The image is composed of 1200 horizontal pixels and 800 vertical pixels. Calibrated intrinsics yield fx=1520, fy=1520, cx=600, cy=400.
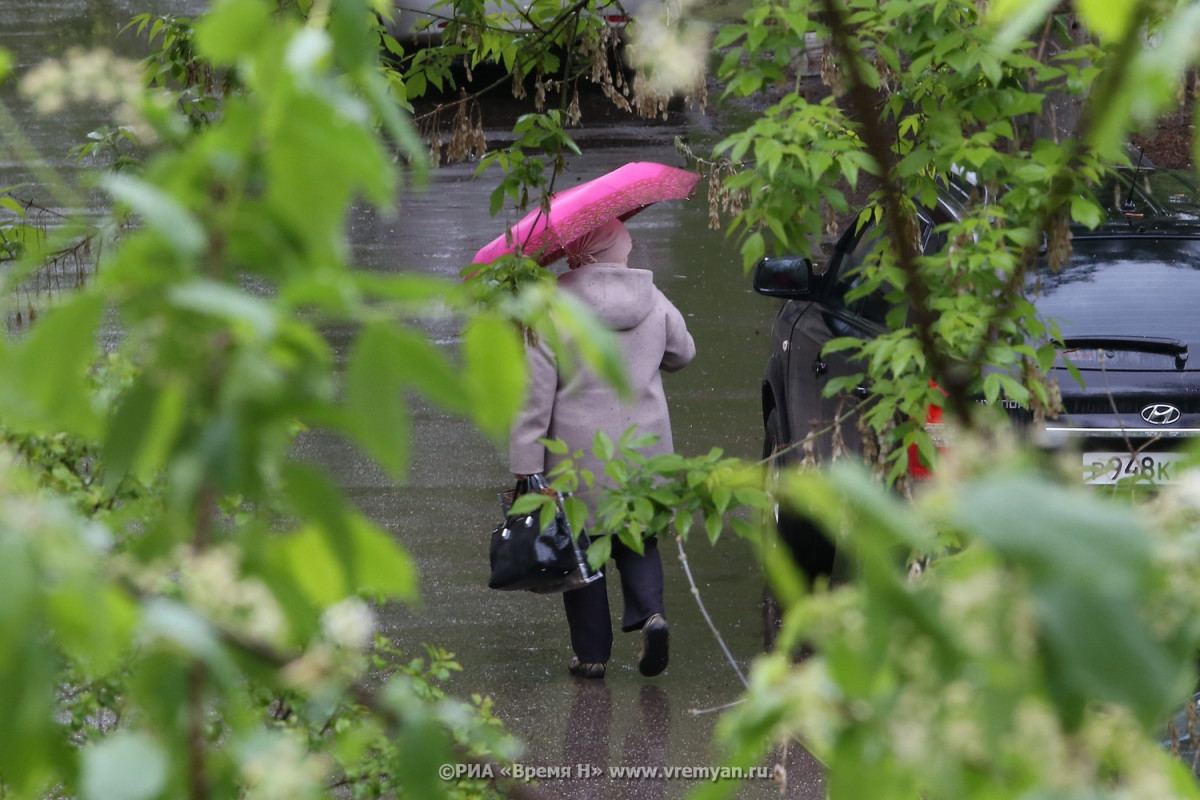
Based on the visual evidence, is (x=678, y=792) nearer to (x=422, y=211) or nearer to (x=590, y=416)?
(x=590, y=416)

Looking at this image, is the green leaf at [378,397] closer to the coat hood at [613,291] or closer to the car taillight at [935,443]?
the car taillight at [935,443]

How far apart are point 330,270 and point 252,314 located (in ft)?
0.41

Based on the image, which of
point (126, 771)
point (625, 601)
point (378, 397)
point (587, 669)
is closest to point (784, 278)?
point (625, 601)

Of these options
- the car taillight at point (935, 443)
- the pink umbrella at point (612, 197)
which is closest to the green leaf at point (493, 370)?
the car taillight at point (935, 443)

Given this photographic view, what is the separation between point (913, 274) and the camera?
139 centimetres

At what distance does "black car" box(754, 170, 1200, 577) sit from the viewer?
17.2ft

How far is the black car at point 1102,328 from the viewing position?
17.2 ft

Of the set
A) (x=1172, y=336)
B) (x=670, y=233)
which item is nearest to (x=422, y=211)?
(x=670, y=233)

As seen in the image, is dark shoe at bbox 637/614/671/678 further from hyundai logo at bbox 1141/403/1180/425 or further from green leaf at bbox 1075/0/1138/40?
green leaf at bbox 1075/0/1138/40

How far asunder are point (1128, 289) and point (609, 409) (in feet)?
6.50

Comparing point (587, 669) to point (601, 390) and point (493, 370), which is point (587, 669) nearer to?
point (601, 390)

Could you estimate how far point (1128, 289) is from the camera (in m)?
5.59

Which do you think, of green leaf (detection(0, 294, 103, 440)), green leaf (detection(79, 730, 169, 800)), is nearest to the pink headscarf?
green leaf (detection(0, 294, 103, 440))

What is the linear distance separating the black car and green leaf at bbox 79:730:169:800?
3.55 metres
